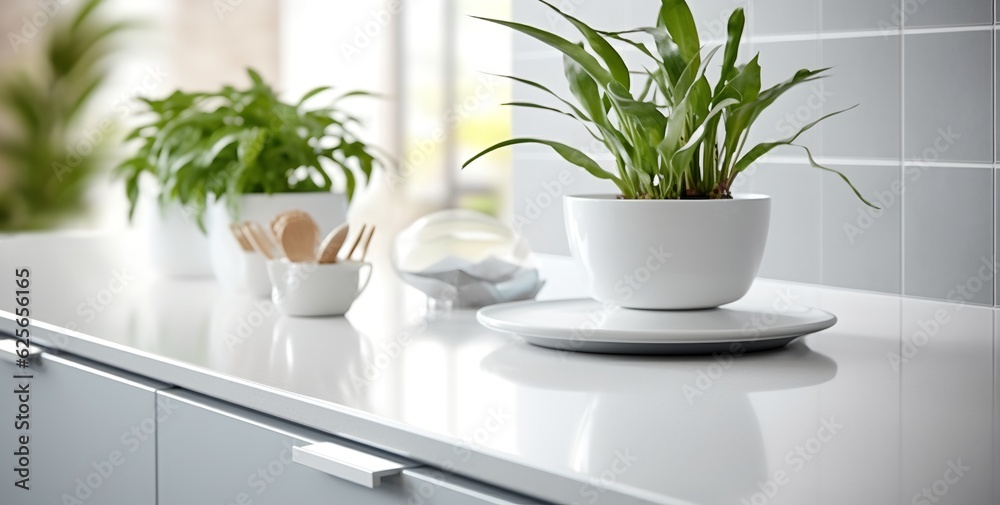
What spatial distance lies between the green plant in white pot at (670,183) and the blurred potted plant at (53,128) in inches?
158

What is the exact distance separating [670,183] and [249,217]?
68 cm

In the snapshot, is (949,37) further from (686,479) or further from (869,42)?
(686,479)

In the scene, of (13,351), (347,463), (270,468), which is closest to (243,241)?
(13,351)

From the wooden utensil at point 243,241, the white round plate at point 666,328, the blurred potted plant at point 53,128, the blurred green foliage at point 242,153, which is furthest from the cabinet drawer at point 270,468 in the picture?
the blurred potted plant at point 53,128

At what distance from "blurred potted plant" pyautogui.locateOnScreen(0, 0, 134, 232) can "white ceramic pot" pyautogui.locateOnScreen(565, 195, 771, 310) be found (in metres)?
4.03

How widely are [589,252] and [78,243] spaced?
1261 millimetres

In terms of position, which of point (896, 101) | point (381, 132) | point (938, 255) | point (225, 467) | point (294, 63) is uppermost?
point (294, 63)

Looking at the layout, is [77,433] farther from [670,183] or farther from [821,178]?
[821,178]

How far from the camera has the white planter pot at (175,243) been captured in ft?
Answer: 4.99

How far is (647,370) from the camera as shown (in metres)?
0.89

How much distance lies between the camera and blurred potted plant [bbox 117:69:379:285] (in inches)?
55.4

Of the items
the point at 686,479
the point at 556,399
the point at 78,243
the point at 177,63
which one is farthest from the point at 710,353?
the point at 177,63

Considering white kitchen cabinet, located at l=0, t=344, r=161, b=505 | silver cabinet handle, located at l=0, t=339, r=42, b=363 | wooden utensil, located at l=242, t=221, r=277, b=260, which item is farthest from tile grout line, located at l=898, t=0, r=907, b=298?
silver cabinet handle, located at l=0, t=339, r=42, b=363

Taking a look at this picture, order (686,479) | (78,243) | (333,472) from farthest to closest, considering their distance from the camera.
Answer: (78,243), (333,472), (686,479)
